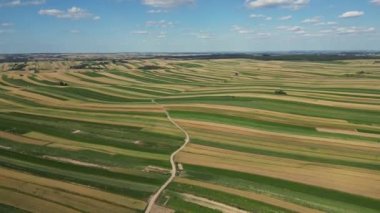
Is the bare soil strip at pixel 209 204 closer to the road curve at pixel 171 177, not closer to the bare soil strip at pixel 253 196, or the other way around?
the road curve at pixel 171 177

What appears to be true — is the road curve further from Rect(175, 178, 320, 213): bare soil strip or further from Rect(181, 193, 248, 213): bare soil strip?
Rect(181, 193, 248, 213): bare soil strip

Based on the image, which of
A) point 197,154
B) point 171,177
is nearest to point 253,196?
point 171,177

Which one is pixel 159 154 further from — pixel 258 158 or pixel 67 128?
pixel 67 128

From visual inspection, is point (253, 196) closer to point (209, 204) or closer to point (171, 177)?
point (209, 204)

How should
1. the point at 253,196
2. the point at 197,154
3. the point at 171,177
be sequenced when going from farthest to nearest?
the point at 197,154, the point at 171,177, the point at 253,196

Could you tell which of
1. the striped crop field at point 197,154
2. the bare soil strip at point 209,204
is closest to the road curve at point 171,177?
the striped crop field at point 197,154

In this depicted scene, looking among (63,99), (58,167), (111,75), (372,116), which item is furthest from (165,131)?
(111,75)

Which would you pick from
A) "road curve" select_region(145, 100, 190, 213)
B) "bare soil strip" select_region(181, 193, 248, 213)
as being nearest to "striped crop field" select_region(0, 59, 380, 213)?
"bare soil strip" select_region(181, 193, 248, 213)

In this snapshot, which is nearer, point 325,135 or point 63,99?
point 325,135
